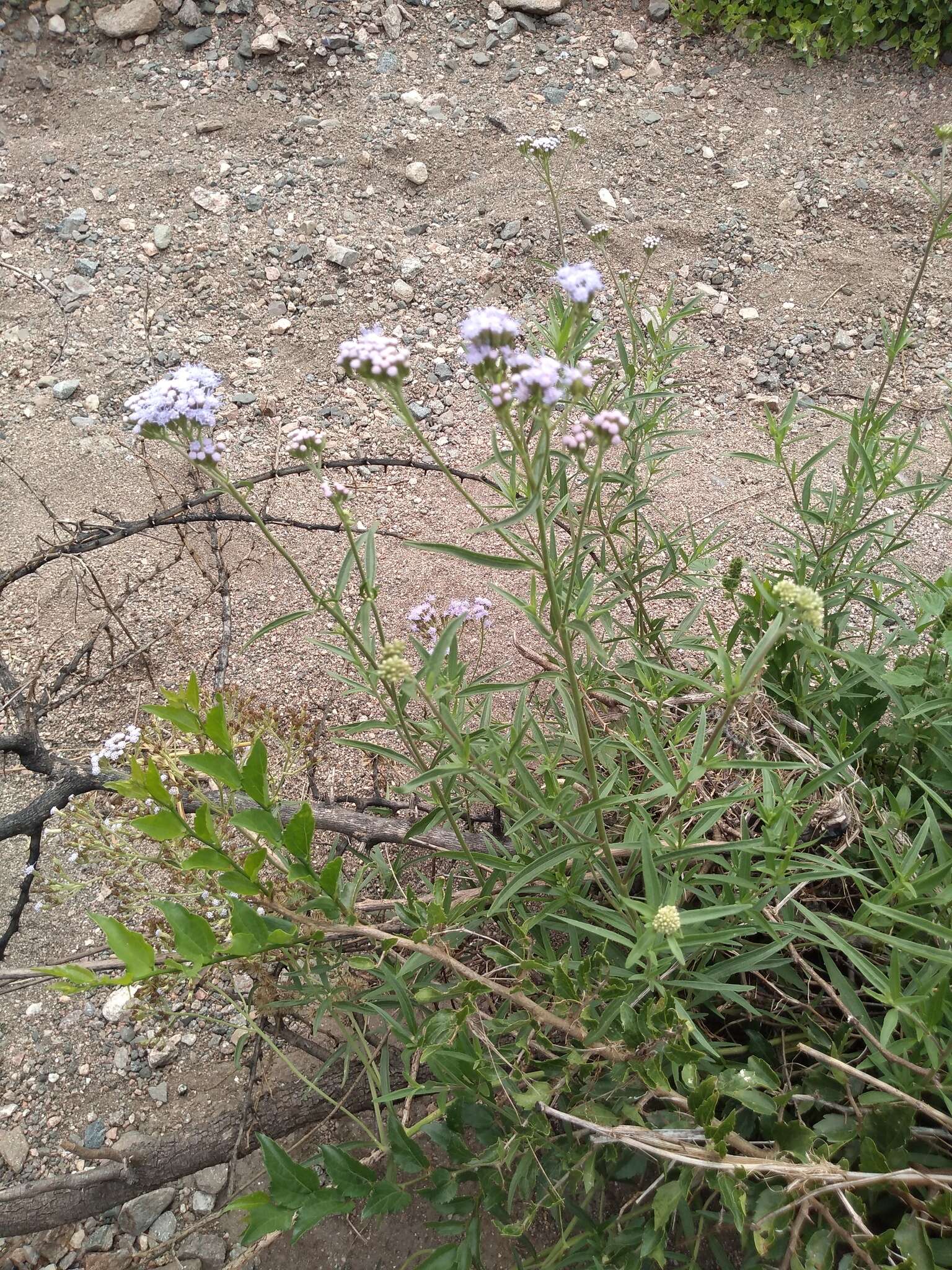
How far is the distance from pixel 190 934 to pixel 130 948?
0.09 m

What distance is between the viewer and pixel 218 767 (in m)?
1.53

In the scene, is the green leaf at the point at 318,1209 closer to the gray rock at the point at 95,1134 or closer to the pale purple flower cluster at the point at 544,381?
the gray rock at the point at 95,1134


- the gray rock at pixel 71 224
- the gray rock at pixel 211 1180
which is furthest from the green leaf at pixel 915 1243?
the gray rock at pixel 71 224

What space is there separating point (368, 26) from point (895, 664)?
215 inches

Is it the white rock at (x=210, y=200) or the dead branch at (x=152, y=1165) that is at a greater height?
the white rock at (x=210, y=200)

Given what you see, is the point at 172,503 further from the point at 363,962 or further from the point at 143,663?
the point at 363,962

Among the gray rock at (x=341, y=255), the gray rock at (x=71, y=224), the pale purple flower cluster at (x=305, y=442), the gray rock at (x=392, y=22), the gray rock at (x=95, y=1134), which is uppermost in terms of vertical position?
the gray rock at (x=392, y=22)

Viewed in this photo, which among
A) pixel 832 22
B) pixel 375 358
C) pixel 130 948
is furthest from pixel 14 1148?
pixel 832 22

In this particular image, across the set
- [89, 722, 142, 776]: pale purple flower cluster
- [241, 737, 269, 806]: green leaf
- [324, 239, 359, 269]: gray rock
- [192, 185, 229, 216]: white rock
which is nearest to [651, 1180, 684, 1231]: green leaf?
[241, 737, 269, 806]: green leaf

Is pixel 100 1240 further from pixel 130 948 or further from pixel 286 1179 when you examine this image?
pixel 130 948

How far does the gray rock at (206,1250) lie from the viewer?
7.37 ft

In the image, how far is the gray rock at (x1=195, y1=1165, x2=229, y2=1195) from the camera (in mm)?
2387

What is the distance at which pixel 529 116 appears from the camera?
534 cm

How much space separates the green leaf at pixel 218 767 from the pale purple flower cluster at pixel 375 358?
28.8 inches
